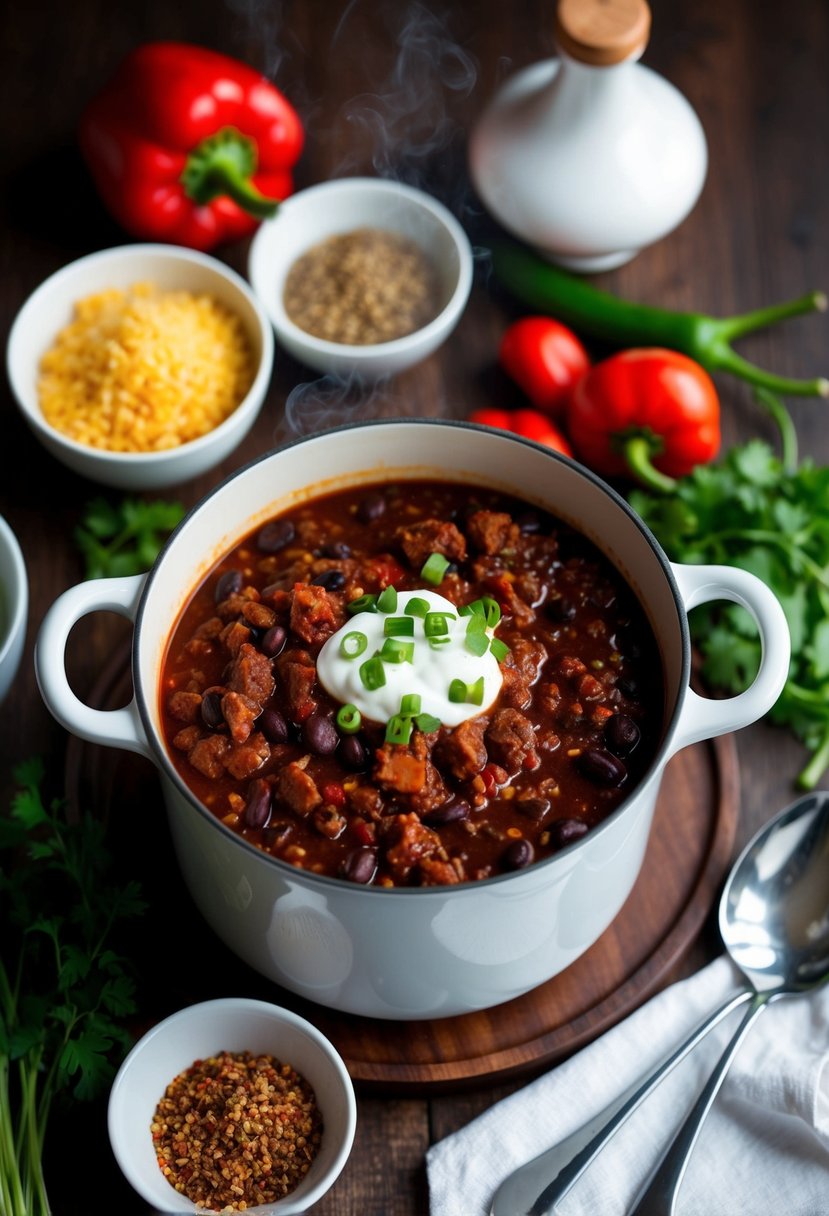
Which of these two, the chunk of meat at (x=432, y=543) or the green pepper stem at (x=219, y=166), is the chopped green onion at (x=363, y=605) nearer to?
the chunk of meat at (x=432, y=543)

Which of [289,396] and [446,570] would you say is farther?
[289,396]

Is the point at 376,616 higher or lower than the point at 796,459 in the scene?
higher

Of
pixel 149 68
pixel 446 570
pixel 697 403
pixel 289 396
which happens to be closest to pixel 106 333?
pixel 289 396

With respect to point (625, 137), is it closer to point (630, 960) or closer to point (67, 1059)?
point (630, 960)

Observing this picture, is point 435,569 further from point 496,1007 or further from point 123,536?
point 123,536

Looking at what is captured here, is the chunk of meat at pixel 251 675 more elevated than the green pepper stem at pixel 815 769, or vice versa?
the chunk of meat at pixel 251 675

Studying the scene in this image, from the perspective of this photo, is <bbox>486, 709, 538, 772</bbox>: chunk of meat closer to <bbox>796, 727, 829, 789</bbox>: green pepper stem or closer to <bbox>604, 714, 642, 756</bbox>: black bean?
<bbox>604, 714, 642, 756</bbox>: black bean

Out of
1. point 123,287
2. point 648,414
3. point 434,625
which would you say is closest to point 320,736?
point 434,625

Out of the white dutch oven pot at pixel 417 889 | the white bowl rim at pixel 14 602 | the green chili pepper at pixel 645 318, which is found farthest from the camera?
the green chili pepper at pixel 645 318

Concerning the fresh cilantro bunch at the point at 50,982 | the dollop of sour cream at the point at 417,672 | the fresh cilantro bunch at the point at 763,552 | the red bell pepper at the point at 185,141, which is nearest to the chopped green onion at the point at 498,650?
the dollop of sour cream at the point at 417,672
